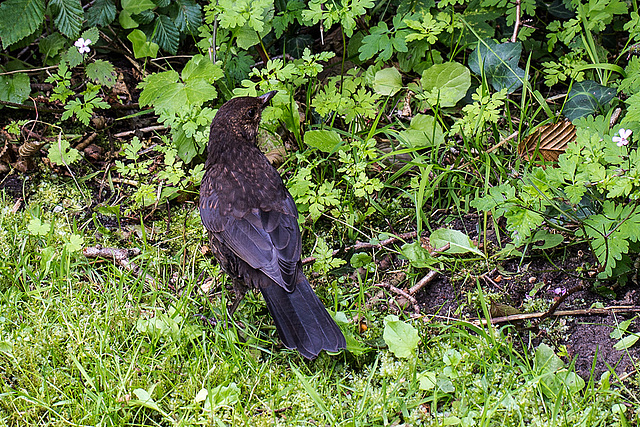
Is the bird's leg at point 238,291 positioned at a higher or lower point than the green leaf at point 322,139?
lower

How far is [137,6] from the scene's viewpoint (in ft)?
15.7

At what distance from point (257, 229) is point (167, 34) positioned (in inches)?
85.8

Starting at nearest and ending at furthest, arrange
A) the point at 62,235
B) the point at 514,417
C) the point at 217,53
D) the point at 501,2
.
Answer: the point at 514,417, the point at 62,235, the point at 501,2, the point at 217,53

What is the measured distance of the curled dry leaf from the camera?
13.4 feet

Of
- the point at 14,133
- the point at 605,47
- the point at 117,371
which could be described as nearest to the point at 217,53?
the point at 14,133

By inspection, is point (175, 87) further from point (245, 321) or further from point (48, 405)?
point (48, 405)

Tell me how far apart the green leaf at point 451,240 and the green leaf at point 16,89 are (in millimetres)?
3147

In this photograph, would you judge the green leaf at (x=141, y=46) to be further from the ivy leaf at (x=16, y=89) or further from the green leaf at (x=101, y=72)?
the ivy leaf at (x=16, y=89)

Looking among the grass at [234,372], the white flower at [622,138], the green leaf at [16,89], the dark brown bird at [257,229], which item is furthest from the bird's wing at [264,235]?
the green leaf at [16,89]

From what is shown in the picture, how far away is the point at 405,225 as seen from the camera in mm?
4215

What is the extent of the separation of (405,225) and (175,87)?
68.3 inches

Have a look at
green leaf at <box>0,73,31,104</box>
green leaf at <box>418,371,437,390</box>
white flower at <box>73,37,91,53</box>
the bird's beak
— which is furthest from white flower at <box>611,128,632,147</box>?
green leaf at <box>0,73,31,104</box>

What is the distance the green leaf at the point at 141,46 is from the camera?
4.77m

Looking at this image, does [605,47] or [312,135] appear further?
[605,47]
